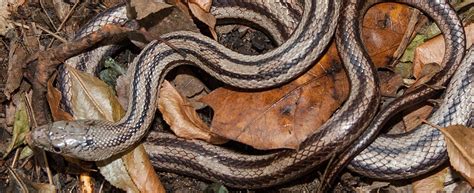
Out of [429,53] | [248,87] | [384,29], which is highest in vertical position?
[384,29]

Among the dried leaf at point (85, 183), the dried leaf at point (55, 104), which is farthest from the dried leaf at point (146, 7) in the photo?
the dried leaf at point (85, 183)

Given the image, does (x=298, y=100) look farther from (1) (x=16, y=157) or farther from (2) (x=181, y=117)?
(1) (x=16, y=157)

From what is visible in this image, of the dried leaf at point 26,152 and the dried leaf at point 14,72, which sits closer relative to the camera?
the dried leaf at point 14,72

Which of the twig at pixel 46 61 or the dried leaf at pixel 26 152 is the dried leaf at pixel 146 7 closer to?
the twig at pixel 46 61

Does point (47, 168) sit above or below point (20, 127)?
below

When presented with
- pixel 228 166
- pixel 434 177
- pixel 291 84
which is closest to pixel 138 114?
pixel 228 166

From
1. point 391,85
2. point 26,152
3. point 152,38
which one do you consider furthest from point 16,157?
point 391,85
